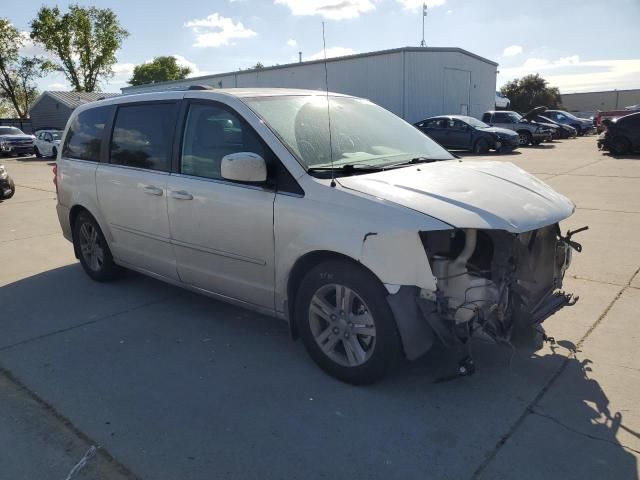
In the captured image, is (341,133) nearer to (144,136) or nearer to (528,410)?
(144,136)

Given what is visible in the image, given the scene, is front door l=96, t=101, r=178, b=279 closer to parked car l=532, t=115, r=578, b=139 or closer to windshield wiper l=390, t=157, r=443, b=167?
windshield wiper l=390, t=157, r=443, b=167

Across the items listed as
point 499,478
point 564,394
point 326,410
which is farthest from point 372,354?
→ point 564,394

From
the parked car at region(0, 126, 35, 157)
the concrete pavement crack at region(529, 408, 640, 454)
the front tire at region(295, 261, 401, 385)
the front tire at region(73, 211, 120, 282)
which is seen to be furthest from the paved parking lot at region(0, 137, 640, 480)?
the parked car at region(0, 126, 35, 157)

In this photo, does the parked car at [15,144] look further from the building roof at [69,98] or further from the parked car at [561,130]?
the parked car at [561,130]

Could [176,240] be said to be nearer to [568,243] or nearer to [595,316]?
[568,243]

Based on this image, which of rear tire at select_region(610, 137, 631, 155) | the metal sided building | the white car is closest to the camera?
the white car

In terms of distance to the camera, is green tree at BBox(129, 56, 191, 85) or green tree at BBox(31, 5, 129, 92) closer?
green tree at BBox(31, 5, 129, 92)

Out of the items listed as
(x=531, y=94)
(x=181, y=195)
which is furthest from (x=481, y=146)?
(x=531, y=94)

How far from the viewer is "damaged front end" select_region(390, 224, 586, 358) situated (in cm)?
299

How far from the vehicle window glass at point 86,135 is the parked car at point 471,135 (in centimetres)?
1566

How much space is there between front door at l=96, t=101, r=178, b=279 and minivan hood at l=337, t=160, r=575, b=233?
1.79 metres

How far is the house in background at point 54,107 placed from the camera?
46.4 m

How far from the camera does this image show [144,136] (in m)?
4.54

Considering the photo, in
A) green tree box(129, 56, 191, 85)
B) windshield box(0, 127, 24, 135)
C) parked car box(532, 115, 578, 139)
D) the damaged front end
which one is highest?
green tree box(129, 56, 191, 85)
